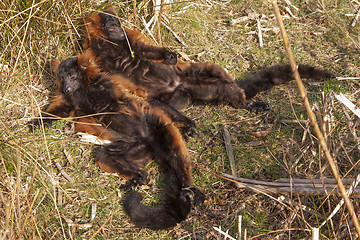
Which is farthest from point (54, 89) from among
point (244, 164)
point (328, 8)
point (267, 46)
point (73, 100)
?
point (328, 8)

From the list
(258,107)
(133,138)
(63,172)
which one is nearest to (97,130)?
(133,138)

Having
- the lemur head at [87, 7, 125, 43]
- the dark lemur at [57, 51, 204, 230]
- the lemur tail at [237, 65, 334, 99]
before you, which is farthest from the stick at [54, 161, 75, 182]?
the lemur tail at [237, 65, 334, 99]

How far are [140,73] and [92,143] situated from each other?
3.94 ft

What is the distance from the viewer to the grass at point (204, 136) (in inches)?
127

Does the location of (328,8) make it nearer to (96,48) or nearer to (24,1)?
(96,48)

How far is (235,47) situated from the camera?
19.0 feet

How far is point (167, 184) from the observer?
3900 mm

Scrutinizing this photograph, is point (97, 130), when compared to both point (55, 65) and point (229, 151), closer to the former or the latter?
point (55, 65)

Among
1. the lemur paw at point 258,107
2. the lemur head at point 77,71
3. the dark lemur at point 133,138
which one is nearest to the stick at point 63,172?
the dark lemur at point 133,138

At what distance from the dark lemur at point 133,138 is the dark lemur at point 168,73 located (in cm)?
35

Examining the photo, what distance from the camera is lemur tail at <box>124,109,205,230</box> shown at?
3.44 metres

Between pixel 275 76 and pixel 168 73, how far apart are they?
1.40m

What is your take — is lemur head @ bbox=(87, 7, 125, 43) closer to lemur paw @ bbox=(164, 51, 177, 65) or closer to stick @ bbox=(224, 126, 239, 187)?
lemur paw @ bbox=(164, 51, 177, 65)

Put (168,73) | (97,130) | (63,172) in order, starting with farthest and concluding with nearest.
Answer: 1. (168,73)
2. (97,130)
3. (63,172)
